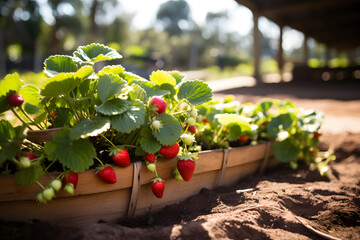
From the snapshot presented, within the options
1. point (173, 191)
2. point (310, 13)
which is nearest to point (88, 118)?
point (173, 191)

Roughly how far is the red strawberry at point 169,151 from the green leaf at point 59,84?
0.43m

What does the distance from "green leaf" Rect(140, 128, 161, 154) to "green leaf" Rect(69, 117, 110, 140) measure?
18 centimetres

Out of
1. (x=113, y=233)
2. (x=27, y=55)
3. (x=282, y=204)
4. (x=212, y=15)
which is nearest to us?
(x=113, y=233)

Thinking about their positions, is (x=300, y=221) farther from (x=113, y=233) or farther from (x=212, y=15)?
(x=212, y=15)

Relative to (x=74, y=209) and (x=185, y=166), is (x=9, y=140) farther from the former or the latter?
(x=185, y=166)

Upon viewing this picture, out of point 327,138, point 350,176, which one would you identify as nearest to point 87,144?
point 350,176

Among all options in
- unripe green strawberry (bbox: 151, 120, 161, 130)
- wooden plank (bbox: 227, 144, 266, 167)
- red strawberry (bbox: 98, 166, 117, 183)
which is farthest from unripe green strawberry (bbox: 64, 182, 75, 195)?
wooden plank (bbox: 227, 144, 266, 167)

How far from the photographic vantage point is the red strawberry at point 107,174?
42.0 inches

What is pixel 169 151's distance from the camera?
1195 mm

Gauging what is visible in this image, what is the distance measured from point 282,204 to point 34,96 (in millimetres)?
1230

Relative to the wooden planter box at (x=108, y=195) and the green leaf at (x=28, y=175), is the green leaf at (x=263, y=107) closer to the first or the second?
the wooden planter box at (x=108, y=195)

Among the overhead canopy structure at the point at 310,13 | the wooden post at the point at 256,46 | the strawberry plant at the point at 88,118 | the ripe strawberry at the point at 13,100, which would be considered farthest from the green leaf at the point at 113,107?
the wooden post at the point at 256,46

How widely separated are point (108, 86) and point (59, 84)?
17 cm

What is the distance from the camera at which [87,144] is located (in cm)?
101
